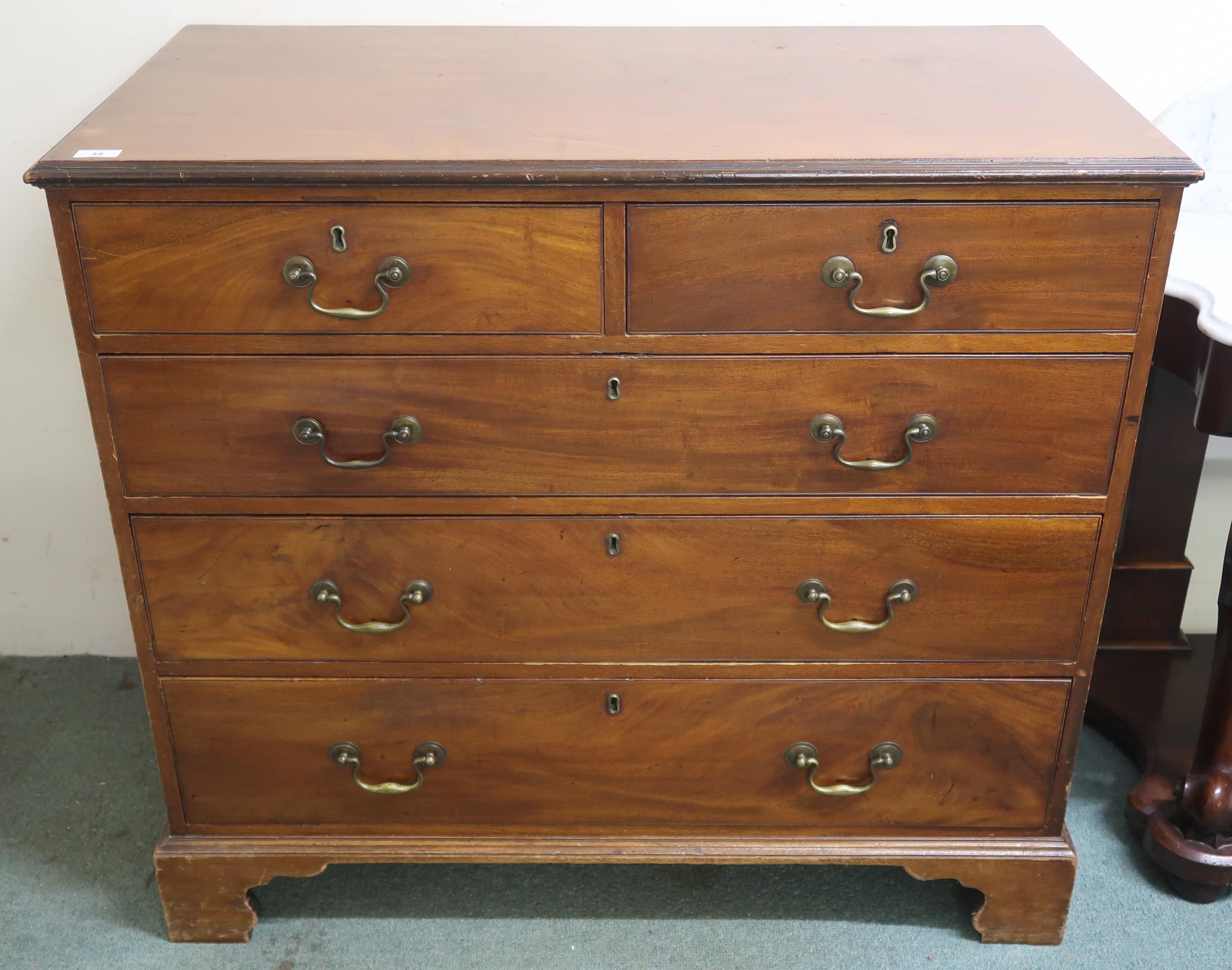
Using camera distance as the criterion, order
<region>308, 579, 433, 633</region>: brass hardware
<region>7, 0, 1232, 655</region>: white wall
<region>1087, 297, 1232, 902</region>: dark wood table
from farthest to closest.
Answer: <region>7, 0, 1232, 655</region>: white wall
<region>1087, 297, 1232, 902</region>: dark wood table
<region>308, 579, 433, 633</region>: brass hardware

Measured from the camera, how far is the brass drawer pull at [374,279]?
126cm

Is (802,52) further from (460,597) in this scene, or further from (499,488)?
(460,597)

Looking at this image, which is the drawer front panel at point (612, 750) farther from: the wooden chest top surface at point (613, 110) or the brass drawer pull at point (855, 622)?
the wooden chest top surface at point (613, 110)

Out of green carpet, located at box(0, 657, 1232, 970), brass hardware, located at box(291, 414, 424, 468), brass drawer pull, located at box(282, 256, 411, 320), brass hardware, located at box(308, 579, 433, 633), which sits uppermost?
brass drawer pull, located at box(282, 256, 411, 320)

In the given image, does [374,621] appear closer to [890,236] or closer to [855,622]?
[855,622]

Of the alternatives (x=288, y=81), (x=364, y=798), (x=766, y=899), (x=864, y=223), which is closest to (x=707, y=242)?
(x=864, y=223)

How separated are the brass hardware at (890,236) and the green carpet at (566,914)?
37.3 inches

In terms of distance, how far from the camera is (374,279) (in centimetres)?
128

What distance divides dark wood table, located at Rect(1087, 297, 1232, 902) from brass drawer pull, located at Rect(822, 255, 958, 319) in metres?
0.40

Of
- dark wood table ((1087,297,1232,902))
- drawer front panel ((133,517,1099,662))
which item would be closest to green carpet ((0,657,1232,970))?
dark wood table ((1087,297,1232,902))

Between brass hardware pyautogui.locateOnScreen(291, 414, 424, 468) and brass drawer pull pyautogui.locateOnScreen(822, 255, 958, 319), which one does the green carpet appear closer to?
brass hardware pyautogui.locateOnScreen(291, 414, 424, 468)

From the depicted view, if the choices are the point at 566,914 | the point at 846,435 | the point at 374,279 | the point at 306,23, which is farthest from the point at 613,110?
the point at 566,914

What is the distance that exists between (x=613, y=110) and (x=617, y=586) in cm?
55

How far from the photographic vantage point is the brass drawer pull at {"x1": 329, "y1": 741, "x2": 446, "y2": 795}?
5.03ft
